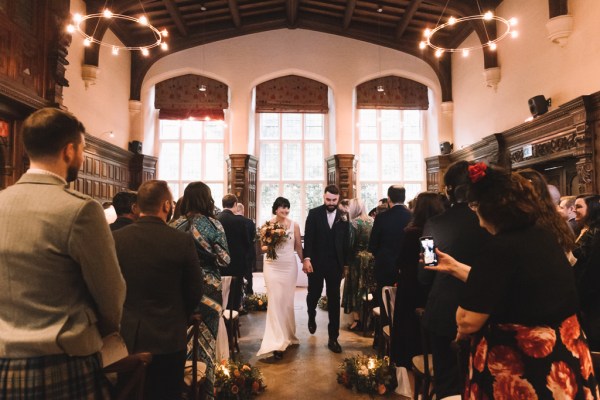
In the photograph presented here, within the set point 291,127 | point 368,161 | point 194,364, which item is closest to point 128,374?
point 194,364

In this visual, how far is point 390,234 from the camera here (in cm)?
407

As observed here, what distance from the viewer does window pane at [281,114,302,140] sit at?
1245 centimetres

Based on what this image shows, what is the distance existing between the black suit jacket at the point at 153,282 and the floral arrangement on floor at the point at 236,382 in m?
1.35

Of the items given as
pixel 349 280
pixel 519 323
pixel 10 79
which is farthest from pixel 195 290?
pixel 10 79

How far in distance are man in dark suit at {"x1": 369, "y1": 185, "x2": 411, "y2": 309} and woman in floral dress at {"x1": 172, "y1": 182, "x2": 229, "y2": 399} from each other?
5.61 feet

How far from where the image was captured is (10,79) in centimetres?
562

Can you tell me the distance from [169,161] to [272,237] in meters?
8.53

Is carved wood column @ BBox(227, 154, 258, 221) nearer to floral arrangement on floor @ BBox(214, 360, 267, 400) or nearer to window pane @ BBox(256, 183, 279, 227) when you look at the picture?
window pane @ BBox(256, 183, 279, 227)

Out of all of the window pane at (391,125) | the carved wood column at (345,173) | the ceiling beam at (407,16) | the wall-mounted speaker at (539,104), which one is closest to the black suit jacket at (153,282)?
the wall-mounted speaker at (539,104)

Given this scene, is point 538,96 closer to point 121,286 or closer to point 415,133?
point 415,133

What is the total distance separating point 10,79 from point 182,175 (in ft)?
21.6

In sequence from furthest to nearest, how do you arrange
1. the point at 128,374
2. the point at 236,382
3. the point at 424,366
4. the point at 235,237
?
1. the point at 235,237
2. the point at 236,382
3. the point at 424,366
4. the point at 128,374

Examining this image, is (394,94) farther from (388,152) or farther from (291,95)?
(291,95)

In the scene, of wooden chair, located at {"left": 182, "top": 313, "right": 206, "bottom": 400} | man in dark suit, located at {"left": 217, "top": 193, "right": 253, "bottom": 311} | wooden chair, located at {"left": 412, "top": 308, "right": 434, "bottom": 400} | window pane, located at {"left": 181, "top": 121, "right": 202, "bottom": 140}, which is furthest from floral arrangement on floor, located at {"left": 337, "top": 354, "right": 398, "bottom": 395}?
window pane, located at {"left": 181, "top": 121, "right": 202, "bottom": 140}
